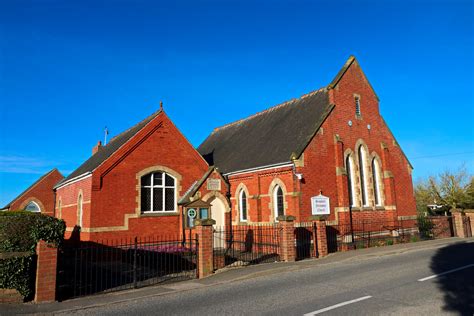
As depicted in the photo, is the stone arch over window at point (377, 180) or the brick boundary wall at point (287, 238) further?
the stone arch over window at point (377, 180)

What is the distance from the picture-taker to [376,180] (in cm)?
2278

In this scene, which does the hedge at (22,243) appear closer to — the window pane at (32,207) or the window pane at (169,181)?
the window pane at (169,181)

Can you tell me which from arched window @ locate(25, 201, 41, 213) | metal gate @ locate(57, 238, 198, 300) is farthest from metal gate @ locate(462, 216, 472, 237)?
arched window @ locate(25, 201, 41, 213)

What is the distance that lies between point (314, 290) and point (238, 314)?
283 centimetres

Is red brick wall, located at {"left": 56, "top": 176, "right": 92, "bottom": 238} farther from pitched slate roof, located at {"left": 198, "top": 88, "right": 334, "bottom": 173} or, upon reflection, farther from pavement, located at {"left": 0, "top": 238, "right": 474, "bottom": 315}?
pitched slate roof, located at {"left": 198, "top": 88, "right": 334, "bottom": 173}

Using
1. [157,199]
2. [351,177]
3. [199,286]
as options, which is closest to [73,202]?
[157,199]

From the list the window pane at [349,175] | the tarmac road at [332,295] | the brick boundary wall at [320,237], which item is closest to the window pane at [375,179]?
the window pane at [349,175]

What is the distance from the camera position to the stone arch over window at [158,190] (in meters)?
18.7

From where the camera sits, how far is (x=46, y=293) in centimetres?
874

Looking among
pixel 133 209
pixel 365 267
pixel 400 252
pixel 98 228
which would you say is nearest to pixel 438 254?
pixel 400 252

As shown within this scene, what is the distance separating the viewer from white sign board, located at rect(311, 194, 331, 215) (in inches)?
679

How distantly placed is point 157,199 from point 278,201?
270 inches

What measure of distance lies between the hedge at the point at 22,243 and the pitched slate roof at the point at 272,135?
480 inches

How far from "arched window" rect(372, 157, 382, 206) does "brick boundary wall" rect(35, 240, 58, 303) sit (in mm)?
19441
